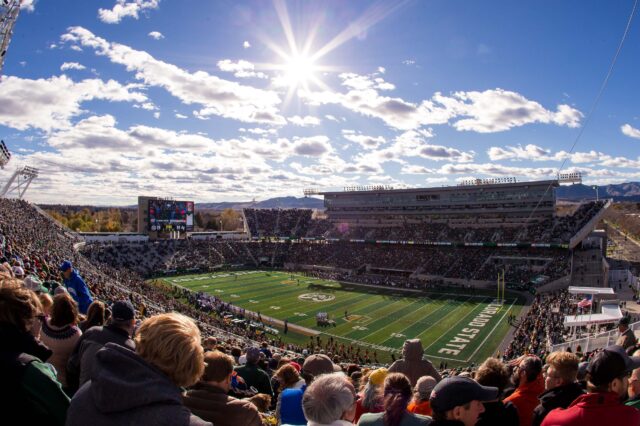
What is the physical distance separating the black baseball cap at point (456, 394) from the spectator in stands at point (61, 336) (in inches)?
134

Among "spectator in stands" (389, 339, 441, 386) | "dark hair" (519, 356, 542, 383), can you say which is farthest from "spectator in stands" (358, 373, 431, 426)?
"spectator in stands" (389, 339, 441, 386)

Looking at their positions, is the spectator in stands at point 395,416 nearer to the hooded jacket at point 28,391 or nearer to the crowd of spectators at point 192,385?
the crowd of spectators at point 192,385

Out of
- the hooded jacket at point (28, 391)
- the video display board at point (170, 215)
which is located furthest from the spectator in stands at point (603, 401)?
the video display board at point (170, 215)

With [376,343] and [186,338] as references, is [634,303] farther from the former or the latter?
[186,338]

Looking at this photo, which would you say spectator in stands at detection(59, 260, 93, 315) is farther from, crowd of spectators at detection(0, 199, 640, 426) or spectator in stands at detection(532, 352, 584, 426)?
spectator in stands at detection(532, 352, 584, 426)

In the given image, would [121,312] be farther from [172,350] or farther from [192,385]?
[172,350]

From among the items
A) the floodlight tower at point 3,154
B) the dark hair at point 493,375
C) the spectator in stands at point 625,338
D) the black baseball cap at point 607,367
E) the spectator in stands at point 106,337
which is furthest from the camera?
the floodlight tower at point 3,154

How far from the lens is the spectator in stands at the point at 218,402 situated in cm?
276

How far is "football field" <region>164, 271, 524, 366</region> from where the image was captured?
84.8 ft

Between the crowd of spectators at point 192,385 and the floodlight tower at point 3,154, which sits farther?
the floodlight tower at point 3,154

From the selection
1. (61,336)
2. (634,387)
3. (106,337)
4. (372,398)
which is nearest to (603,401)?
(634,387)

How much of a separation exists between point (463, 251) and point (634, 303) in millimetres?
24142

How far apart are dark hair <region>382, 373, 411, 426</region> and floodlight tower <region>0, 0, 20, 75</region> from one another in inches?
1195

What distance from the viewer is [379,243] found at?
61031 mm
